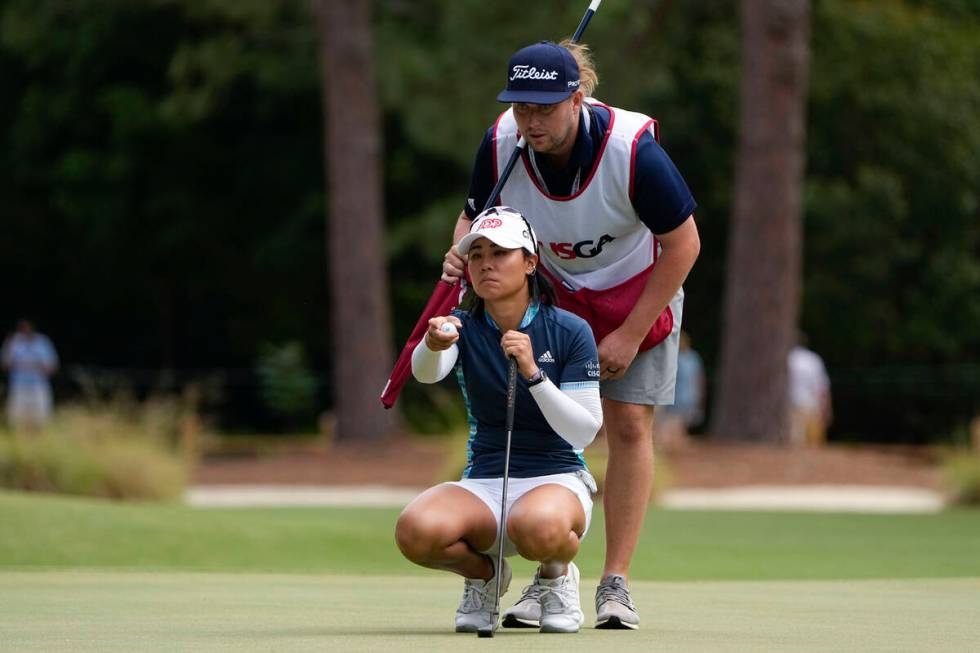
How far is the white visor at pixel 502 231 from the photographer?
589cm

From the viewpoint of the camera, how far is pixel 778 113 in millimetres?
20797

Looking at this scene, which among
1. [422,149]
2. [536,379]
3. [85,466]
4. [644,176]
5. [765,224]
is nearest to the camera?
[536,379]

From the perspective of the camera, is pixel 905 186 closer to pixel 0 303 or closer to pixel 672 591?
pixel 0 303

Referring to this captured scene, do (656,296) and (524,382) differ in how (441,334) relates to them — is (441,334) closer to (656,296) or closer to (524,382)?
(524,382)

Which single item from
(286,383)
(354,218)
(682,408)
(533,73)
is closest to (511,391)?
(533,73)

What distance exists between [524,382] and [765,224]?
50.6 feet

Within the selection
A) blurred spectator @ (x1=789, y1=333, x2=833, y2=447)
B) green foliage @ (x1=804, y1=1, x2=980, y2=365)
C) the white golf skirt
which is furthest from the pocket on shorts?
green foliage @ (x1=804, y1=1, x2=980, y2=365)

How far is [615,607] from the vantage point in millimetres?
6109

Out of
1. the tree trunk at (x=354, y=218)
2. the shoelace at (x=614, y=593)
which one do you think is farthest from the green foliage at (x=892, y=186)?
the shoelace at (x=614, y=593)

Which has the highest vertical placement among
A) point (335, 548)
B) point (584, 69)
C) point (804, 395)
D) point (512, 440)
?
point (584, 69)

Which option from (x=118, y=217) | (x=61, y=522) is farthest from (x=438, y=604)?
(x=118, y=217)

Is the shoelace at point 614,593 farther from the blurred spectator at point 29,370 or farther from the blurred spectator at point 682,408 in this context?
the blurred spectator at point 29,370

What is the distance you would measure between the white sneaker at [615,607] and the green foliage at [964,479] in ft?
36.6

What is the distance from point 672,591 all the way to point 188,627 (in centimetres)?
299
